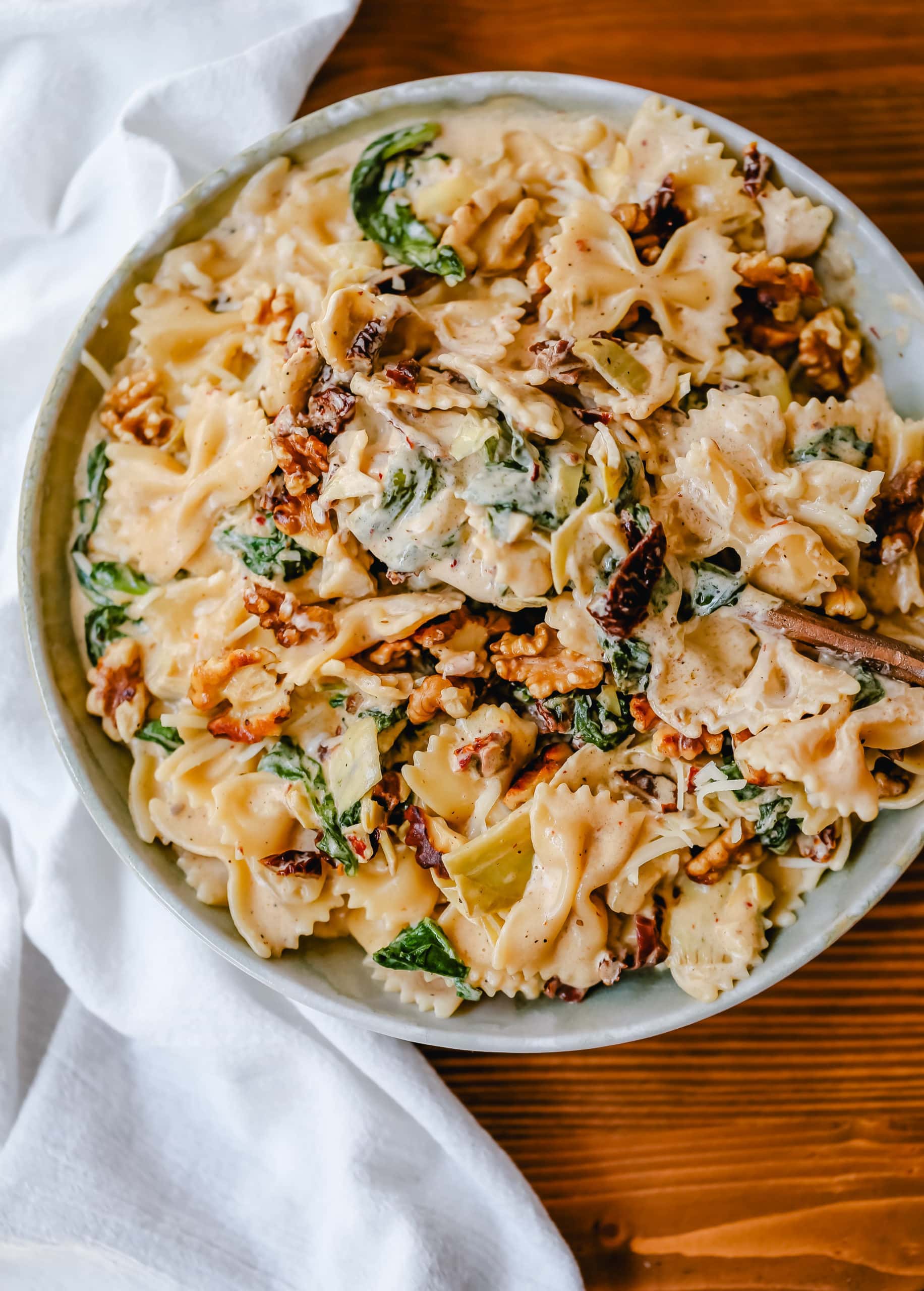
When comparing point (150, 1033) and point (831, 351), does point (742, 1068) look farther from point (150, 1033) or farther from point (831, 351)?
point (831, 351)

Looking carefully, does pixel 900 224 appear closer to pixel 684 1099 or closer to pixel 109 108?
pixel 109 108

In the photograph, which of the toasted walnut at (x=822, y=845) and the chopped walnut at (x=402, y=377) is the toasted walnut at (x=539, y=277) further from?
the toasted walnut at (x=822, y=845)

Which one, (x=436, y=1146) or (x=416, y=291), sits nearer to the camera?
(x=416, y=291)

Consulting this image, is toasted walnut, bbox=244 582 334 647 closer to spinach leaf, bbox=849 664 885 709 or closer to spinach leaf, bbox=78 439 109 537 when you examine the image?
spinach leaf, bbox=78 439 109 537

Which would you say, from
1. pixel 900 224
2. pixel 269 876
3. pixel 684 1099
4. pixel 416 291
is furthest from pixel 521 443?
pixel 684 1099

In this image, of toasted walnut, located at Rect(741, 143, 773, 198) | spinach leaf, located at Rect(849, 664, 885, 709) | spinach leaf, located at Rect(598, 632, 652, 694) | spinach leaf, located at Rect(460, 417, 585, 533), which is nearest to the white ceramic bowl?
toasted walnut, located at Rect(741, 143, 773, 198)

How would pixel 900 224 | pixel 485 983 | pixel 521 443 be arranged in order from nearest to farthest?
pixel 521 443 → pixel 485 983 → pixel 900 224

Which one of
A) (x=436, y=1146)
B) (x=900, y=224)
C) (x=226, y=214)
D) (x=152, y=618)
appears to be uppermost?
(x=226, y=214)
